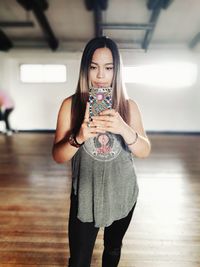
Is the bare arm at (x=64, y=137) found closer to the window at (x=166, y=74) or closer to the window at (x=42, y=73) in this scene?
the window at (x=166, y=74)

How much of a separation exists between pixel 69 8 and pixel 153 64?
2.54 metres

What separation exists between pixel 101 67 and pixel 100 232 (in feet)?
5.00

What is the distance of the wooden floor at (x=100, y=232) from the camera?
1733 millimetres

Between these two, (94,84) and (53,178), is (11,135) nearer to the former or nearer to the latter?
(53,178)

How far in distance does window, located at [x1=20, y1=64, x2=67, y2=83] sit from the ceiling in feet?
1.51

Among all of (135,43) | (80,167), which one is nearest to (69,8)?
(135,43)

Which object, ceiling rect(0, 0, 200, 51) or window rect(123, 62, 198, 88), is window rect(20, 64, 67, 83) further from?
window rect(123, 62, 198, 88)

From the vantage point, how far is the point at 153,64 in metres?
6.65

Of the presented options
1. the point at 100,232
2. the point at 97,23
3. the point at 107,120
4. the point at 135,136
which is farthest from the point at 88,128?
the point at 97,23

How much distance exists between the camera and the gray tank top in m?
0.87

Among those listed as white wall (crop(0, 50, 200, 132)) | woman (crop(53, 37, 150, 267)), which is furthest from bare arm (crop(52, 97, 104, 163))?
white wall (crop(0, 50, 200, 132))

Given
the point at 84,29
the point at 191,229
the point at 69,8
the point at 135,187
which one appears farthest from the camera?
the point at 84,29

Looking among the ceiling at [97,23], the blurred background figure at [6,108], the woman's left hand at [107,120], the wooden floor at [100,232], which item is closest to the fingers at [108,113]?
the woman's left hand at [107,120]

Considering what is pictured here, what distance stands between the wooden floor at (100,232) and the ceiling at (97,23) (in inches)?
110
